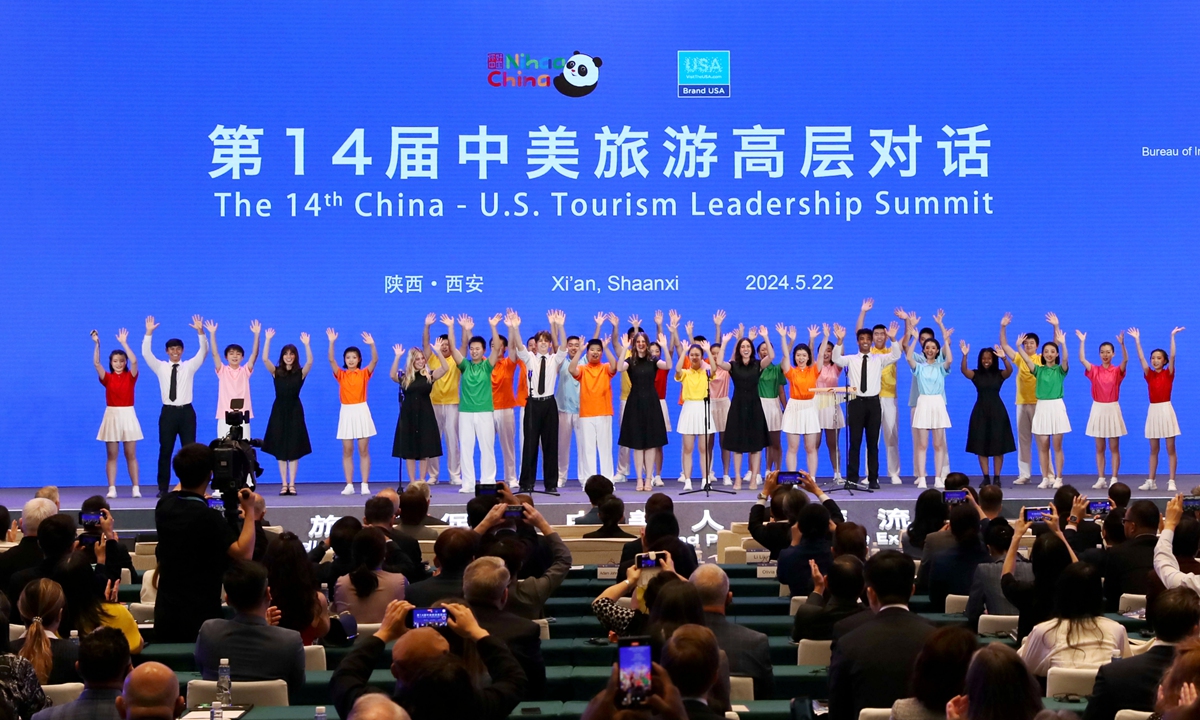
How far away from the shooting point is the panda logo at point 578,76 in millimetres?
12758

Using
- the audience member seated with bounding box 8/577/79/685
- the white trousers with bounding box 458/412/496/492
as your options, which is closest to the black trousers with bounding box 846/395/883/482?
the white trousers with bounding box 458/412/496/492

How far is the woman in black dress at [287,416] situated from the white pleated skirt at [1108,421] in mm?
7112

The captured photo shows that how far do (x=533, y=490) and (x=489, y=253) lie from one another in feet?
8.09

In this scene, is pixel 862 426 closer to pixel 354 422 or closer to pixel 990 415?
pixel 990 415

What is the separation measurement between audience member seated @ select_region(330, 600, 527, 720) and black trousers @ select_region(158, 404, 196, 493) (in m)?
8.59

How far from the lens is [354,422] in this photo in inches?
472

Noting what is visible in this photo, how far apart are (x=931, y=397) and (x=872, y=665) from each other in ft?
27.8

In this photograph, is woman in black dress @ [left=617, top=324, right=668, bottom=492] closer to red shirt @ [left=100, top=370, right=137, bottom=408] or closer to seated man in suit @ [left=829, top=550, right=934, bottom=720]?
red shirt @ [left=100, top=370, right=137, bottom=408]

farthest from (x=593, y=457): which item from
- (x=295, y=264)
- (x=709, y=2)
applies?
(x=709, y=2)

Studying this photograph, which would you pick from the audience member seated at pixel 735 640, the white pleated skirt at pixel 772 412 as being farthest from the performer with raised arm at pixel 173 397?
the audience member seated at pixel 735 640

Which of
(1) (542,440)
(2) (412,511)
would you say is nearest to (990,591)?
(2) (412,511)

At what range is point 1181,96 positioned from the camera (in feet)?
42.3

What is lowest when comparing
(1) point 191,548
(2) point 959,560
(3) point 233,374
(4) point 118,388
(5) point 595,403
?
(2) point 959,560

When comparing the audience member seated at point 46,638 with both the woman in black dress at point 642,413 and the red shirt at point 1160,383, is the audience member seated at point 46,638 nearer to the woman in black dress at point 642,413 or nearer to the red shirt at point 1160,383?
the woman in black dress at point 642,413
